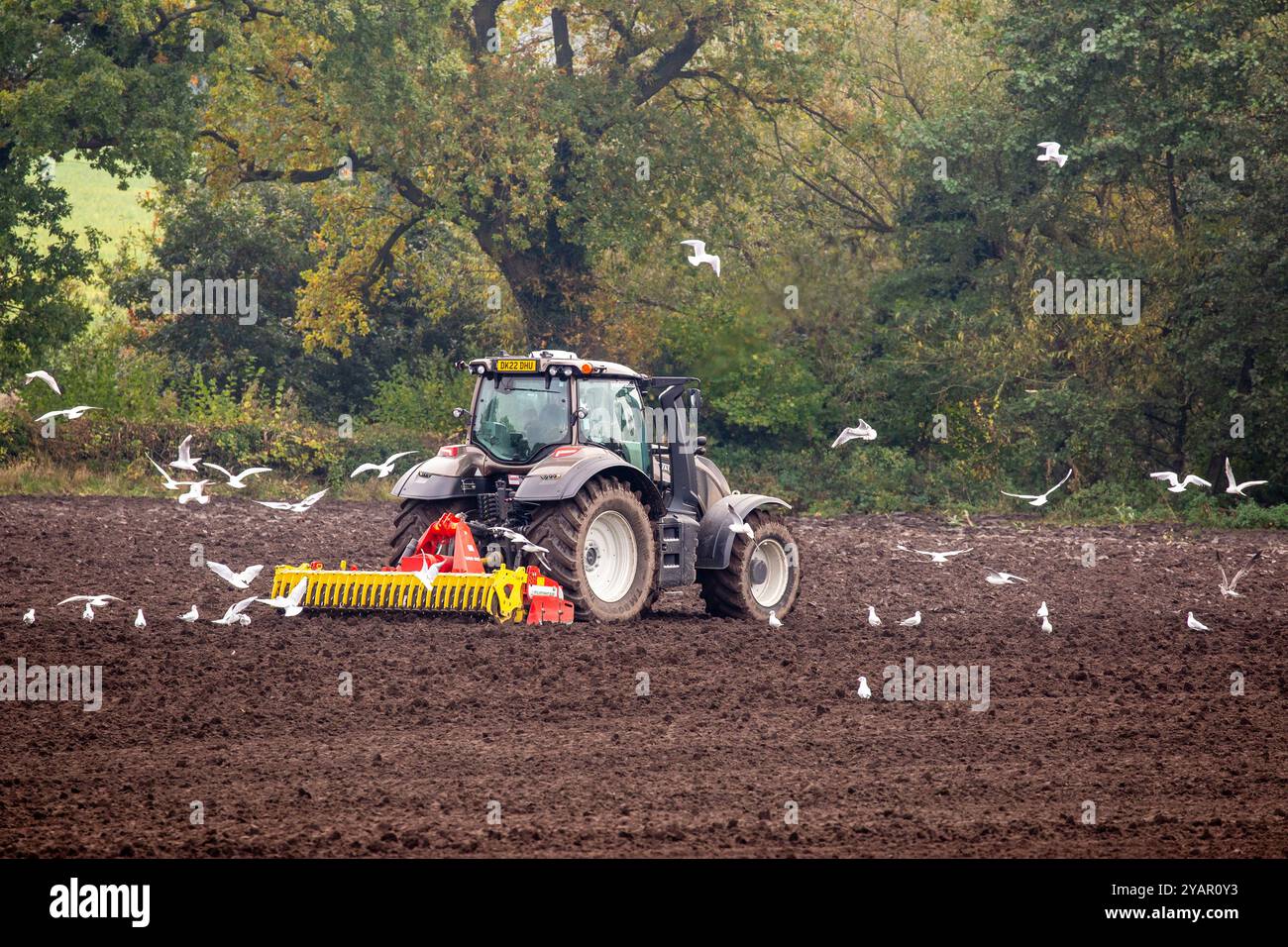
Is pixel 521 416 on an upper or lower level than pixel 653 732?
upper

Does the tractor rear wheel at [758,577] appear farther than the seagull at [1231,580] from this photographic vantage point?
No

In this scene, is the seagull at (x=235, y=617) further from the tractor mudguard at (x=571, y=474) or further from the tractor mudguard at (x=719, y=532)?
the tractor mudguard at (x=719, y=532)

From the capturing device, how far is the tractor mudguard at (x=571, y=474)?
13.3 m

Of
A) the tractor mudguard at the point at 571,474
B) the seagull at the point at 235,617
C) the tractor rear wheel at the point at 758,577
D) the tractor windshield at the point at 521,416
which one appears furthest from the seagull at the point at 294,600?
the tractor rear wheel at the point at 758,577

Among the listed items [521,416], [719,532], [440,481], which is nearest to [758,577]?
[719,532]

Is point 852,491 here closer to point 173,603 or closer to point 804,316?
point 804,316

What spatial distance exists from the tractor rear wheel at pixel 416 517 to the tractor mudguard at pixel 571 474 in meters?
0.96

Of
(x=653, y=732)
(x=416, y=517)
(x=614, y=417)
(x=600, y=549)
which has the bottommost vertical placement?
(x=653, y=732)

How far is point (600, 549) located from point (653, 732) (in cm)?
435

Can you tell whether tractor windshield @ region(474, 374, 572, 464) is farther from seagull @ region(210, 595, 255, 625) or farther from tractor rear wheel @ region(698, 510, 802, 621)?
seagull @ region(210, 595, 255, 625)

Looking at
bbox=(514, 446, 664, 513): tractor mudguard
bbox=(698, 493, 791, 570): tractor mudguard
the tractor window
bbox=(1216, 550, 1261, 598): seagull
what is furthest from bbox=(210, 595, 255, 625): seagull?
bbox=(1216, 550, 1261, 598): seagull

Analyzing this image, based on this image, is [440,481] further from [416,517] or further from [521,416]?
[521,416]

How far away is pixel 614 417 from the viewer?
14.4m
